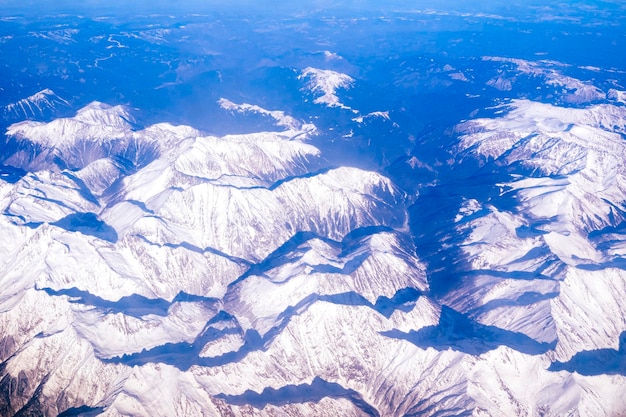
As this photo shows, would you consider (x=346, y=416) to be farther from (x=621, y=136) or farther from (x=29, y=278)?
(x=621, y=136)

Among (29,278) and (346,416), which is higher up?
(29,278)

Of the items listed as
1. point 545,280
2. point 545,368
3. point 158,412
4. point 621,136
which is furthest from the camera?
point 621,136

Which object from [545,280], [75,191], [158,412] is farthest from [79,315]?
[545,280]

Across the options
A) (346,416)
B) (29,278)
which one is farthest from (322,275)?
(29,278)

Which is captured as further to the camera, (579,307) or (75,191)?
(75,191)

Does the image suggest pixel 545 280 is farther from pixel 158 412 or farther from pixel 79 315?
pixel 79 315

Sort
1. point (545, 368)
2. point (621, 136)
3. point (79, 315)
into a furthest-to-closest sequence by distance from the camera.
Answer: point (621, 136) < point (79, 315) < point (545, 368)
